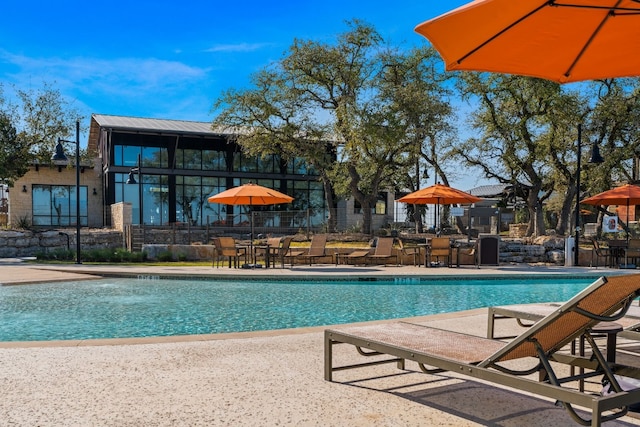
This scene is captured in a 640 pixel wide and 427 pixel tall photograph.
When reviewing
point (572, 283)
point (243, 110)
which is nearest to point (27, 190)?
point (243, 110)

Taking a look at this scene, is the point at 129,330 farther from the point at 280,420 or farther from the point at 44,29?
the point at 44,29

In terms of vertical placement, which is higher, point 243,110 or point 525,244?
point 243,110

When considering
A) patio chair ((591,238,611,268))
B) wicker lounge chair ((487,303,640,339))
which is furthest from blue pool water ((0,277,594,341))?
patio chair ((591,238,611,268))

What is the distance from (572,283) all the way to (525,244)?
5159 millimetres

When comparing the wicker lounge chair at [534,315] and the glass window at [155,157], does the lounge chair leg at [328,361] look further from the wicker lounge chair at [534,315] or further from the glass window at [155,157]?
the glass window at [155,157]

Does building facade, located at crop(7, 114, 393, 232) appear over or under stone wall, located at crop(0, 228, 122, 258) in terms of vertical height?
over

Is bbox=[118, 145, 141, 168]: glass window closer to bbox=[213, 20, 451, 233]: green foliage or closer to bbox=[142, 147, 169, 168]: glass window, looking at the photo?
bbox=[142, 147, 169, 168]: glass window

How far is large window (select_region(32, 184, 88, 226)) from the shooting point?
2755 cm

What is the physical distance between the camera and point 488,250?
615 inches

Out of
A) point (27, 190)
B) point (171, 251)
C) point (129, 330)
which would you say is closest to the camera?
point (129, 330)

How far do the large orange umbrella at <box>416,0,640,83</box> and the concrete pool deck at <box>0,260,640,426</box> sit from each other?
2445 millimetres

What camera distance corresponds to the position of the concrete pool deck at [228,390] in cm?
312

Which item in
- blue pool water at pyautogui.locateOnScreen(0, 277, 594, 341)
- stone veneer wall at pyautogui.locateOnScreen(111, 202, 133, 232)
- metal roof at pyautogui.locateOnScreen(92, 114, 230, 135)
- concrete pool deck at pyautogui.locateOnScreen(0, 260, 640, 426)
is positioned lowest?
blue pool water at pyautogui.locateOnScreen(0, 277, 594, 341)

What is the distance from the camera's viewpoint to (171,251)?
57.3 ft
